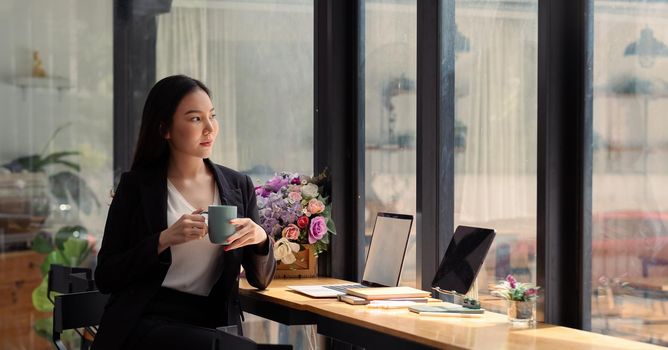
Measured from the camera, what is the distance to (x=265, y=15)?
4918mm

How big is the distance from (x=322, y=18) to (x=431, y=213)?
45.7 inches

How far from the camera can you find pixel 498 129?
3.39 metres

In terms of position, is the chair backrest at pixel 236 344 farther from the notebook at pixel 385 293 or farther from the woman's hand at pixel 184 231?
the notebook at pixel 385 293

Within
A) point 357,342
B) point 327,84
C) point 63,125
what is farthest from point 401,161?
point 63,125

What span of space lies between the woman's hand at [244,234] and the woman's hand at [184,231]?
3.7 inches

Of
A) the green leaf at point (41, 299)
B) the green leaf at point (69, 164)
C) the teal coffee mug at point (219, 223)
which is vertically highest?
the green leaf at point (69, 164)

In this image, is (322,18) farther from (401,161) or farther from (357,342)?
(357,342)

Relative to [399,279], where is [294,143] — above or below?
above

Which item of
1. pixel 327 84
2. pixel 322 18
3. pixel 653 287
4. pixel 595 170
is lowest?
pixel 653 287

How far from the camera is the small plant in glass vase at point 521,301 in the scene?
2945 mm

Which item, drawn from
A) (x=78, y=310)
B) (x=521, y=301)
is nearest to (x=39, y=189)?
(x=78, y=310)

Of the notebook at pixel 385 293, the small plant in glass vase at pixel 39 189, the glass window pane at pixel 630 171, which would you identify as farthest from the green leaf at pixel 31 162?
the glass window pane at pixel 630 171

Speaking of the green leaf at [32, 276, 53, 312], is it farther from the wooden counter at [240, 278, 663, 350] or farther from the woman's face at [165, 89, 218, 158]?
the woman's face at [165, 89, 218, 158]

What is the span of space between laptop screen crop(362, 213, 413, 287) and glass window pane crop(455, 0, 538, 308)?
224 millimetres
